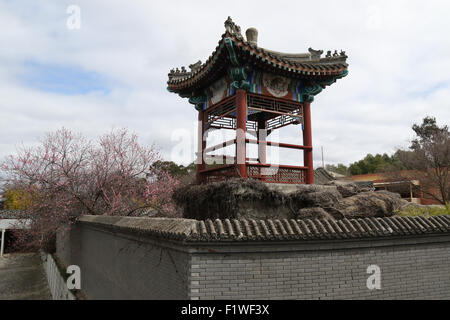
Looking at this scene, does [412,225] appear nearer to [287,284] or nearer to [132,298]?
[287,284]

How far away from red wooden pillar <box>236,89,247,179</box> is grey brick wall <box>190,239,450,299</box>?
11.6ft

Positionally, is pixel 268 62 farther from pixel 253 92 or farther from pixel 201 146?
pixel 201 146

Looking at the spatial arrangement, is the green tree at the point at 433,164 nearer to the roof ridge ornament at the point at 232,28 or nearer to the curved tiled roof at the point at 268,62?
the curved tiled roof at the point at 268,62

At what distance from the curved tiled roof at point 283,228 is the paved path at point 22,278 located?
44.1ft

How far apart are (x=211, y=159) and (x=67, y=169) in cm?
678

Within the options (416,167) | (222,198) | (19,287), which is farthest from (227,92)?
(416,167)

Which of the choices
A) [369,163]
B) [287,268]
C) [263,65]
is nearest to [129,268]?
[287,268]

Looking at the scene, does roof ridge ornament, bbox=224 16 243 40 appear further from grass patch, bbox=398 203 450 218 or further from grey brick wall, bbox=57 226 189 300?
grass patch, bbox=398 203 450 218

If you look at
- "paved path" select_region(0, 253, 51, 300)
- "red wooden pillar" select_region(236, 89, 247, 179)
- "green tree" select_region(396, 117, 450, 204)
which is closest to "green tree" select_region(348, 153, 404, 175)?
"green tree" select_region(396, 117, 450, 204)

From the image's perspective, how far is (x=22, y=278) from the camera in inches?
829

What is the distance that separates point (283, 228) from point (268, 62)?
5.40m

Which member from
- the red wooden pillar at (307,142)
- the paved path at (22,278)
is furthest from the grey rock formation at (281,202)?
the paved path at (22,278)

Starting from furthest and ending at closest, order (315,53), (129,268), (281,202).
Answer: (315,53) → (281,202) → (129,268)

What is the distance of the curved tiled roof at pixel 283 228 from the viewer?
16.3 feet
